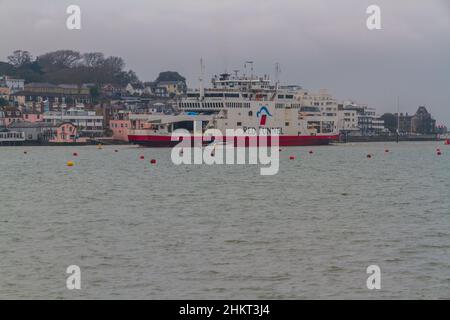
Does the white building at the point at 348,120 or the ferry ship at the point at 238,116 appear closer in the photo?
the ferry ship at the point at 238,116

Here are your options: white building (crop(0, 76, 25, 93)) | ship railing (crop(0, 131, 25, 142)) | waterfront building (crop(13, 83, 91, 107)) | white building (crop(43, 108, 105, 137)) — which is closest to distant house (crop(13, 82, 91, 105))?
waterfront building (crop(13, 83, 91, 107))

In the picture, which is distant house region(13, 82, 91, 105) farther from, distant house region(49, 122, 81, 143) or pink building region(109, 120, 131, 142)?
distant house region(49, 122, 81, 143)

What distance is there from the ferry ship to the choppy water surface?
5885 cm

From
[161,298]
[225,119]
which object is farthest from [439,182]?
[225,119]

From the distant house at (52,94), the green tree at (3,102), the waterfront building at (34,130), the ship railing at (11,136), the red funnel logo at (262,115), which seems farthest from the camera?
the distant house at (52,94)

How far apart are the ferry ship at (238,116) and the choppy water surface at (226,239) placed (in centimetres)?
5885

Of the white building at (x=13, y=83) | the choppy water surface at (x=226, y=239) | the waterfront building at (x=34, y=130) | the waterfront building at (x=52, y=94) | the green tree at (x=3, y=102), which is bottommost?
the choppy water surface at (x=226, y=239)

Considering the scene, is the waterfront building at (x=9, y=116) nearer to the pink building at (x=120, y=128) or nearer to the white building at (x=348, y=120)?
the pink building at (x=120, y=128)

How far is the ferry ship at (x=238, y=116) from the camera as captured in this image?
10669cm

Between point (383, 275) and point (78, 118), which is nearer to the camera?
point (383, 275)

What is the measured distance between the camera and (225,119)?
108 meters

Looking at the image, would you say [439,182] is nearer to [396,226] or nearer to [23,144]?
[396,226]

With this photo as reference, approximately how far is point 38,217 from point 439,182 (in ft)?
83.5

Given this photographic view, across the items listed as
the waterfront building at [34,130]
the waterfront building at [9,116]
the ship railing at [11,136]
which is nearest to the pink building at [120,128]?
the waterfront building at [34,130]
